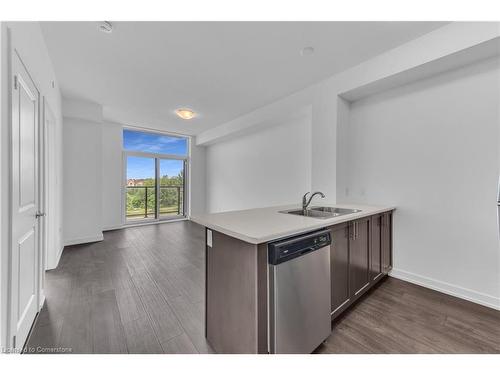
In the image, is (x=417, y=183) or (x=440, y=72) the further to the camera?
(x=417, y=183)

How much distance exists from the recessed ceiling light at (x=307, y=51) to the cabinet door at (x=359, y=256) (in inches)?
77.4

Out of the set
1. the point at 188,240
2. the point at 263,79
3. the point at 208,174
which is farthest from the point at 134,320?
the point at 208,174

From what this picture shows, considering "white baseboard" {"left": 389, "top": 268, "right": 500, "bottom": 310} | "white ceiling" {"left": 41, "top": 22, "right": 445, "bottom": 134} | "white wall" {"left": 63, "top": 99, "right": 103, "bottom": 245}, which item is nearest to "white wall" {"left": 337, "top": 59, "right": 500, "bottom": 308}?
"white baseboard" {"left": 389, "top": 268, "right": 500, "bottom": 310}

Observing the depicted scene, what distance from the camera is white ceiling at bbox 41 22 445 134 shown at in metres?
2.05

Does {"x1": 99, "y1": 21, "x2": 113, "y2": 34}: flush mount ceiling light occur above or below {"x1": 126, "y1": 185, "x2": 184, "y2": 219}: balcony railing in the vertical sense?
above

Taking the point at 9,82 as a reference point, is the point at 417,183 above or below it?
below

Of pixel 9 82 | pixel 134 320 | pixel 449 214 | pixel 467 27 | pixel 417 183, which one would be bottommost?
pixel 134 320

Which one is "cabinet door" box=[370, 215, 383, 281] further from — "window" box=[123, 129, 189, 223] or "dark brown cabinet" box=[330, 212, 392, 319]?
"window" box=[123, 129, 189, 223]

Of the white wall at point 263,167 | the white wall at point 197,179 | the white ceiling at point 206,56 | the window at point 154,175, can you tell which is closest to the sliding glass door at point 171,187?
the window at point 154,175

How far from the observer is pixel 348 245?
6.21 feet

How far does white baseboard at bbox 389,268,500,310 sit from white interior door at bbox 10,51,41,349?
3658mm

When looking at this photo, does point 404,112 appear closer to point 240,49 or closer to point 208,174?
point 240,49
